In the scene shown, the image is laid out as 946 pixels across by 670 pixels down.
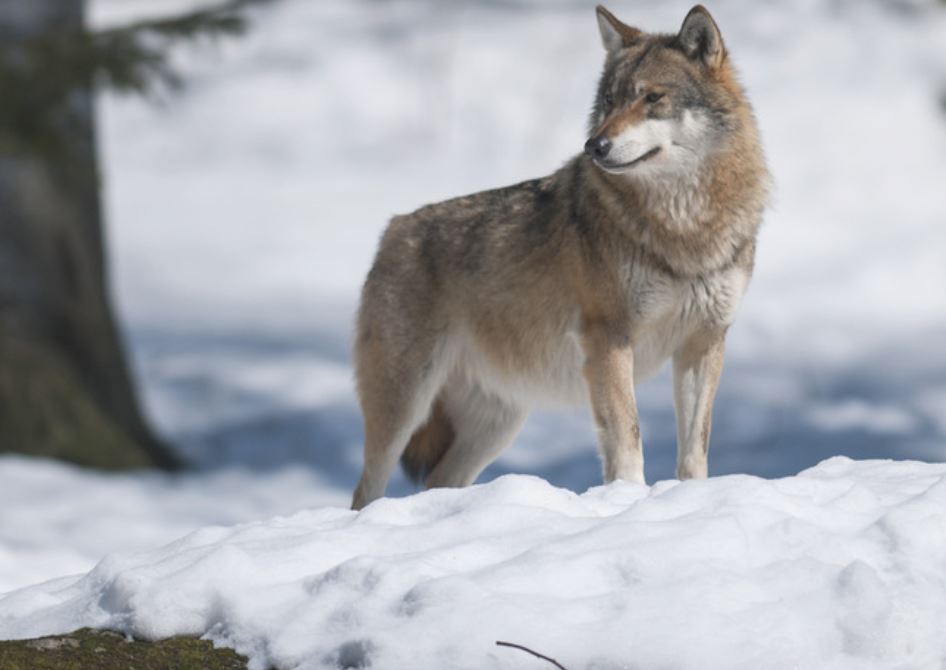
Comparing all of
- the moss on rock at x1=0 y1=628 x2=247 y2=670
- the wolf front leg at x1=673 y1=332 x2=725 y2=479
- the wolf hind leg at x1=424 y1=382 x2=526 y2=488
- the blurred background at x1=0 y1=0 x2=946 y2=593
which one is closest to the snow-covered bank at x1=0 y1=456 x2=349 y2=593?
the blurred background at x1=0 y1=0 x2=946 y2=593

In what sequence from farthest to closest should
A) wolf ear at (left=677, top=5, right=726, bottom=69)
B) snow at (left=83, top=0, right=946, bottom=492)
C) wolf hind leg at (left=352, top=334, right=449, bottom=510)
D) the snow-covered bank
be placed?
snow at (left=83, top=0, right=946, bottom=492) → the snow-covered bank → wolf hind leg at (left=352, top=334, right=449, bottom=510) → wolf ear at (left=677, top=5, right=726, bottom=69)

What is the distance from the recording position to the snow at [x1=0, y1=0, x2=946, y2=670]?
9.66 feet

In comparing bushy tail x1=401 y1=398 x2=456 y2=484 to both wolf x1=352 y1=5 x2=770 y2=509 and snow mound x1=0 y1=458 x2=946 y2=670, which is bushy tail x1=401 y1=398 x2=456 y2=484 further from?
snow mound x1=0 y1=458 x2=946 y2=670

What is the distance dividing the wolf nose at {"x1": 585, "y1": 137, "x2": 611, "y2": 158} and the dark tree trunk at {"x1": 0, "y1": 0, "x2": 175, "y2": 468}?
4.93m

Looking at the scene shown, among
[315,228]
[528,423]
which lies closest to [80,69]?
[528,423]

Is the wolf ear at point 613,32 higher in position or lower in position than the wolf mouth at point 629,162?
higher

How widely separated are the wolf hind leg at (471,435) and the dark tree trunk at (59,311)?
386cm

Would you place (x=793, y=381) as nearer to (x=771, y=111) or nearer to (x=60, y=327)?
(x=60, y=327)

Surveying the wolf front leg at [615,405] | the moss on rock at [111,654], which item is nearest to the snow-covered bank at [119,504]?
the wolf front leg at [615,405]

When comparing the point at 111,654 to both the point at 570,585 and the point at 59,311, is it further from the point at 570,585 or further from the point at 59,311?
the point at 59,311

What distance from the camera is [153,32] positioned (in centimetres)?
827

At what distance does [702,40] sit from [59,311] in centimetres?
603

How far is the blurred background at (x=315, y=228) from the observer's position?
8.63 metres

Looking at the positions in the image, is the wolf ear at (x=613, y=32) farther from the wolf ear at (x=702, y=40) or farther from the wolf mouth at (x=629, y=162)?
the wolf mouth at (x=629, y=162)
